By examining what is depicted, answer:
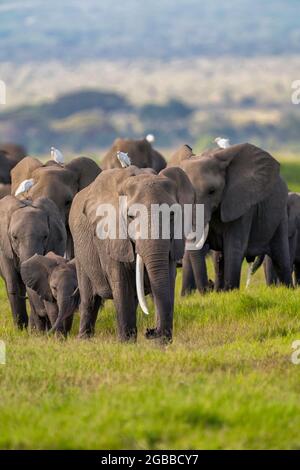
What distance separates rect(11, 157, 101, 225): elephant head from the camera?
55.7 ft

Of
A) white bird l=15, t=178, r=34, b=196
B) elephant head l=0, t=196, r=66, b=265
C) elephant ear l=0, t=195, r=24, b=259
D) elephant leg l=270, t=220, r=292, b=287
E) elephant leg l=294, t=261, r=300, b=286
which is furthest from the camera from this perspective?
elephant leg l=294, t=261, r=300, b=286

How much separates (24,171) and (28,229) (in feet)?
13.2

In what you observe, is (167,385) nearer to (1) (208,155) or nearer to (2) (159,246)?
(2) (159,246)

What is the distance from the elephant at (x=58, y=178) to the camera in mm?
16984

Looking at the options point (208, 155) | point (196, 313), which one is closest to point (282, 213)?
point (208, 155)

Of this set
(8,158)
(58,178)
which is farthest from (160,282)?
(8,158)

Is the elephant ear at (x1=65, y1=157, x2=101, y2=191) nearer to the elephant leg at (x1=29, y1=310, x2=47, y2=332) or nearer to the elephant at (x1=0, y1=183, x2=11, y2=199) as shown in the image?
the elephant at (x1=0, y1=183, x2=11, y2=199)

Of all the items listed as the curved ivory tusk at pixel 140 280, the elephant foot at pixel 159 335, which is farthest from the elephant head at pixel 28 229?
the elephant foot at pixel 159 335

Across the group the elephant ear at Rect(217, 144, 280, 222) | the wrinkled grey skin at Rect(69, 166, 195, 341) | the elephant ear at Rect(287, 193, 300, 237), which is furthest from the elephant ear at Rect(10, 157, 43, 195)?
the wrinkled grey skin at Rect(69, 166, 195, 341)

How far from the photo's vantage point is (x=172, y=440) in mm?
7305

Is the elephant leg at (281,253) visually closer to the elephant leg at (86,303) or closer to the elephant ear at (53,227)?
the elephant ear at (53,227)

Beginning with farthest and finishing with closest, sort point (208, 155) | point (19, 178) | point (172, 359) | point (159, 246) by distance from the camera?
point (19, 178) < point (208, 155) < point (159, 246) < point (172, 359)

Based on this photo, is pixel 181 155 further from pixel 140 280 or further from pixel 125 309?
pixel 140 280

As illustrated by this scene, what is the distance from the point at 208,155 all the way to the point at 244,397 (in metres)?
8.39
